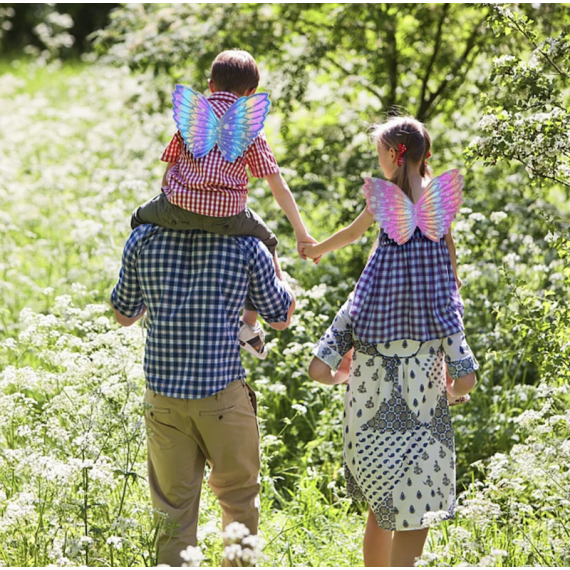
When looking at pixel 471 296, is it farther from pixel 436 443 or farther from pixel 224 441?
pixel 224 441

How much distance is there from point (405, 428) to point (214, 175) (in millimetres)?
1066

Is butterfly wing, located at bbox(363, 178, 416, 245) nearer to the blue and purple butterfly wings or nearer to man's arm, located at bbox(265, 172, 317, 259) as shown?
man's arm, located at bbox(265, 172, 317, 259)

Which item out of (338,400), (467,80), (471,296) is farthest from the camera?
(467,80)

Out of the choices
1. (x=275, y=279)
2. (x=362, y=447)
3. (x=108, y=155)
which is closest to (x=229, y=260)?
(x=275, y=279)

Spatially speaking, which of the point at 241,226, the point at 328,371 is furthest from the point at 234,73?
the point at 328,371

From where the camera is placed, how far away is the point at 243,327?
2.85 metres

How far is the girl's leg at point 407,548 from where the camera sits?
2.76 meters

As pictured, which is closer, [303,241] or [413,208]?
[413,208]

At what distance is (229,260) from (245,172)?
1.09ft

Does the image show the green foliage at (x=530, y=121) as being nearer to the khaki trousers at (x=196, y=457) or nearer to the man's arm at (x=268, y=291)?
the man's arm at (x=268, y=291)

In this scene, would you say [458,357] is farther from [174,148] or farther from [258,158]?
[174,148]

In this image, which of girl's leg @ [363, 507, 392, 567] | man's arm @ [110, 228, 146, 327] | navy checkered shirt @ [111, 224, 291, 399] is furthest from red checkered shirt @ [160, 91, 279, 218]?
girl's leg @ [363, 507, 392, 567]

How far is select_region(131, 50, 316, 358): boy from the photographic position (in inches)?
104

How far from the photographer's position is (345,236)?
3.03m
